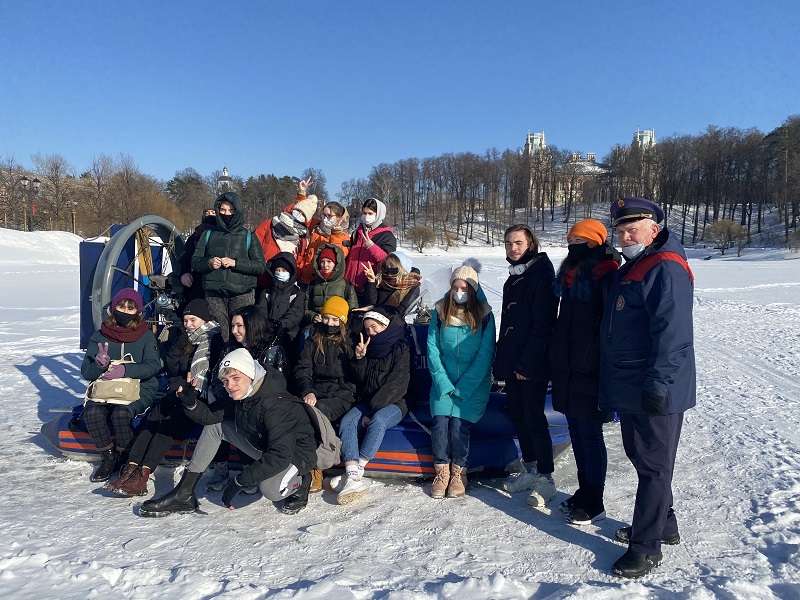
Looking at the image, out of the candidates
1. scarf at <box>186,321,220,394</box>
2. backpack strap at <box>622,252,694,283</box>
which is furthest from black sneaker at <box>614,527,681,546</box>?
scarf at <box>186,321,220,394</box>

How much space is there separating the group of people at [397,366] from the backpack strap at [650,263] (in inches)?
0.5

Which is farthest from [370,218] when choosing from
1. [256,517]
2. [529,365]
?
[256,517]

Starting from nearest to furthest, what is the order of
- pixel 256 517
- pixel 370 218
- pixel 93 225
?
pixel 256 517
pixel 370 218
pixel 93 225

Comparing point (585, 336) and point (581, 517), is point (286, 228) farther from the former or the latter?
point (581, 517)

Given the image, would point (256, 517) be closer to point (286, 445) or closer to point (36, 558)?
point (286, 445)

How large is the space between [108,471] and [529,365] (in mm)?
3328

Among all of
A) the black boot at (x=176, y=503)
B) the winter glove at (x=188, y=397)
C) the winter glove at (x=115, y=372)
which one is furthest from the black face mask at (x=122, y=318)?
the black boot at (x=176, y=503)

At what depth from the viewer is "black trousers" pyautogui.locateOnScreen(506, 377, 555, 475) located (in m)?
4.10

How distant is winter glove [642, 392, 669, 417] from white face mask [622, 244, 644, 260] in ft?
2.57

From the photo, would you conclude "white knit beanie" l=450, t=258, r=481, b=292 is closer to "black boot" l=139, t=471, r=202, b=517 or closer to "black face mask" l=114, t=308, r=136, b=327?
"black boot" l=139, t=471, r=202, b=517

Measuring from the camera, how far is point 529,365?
3.98 meters

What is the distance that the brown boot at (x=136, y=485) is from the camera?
4117 mm

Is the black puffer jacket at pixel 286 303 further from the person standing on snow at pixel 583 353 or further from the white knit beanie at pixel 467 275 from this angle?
the person standing on snow at pixel 583 353

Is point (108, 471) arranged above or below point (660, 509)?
below
